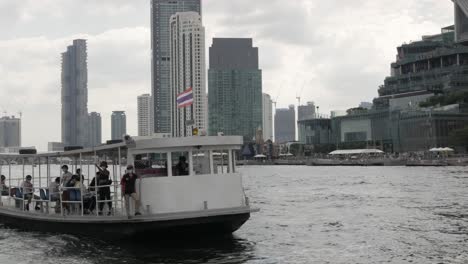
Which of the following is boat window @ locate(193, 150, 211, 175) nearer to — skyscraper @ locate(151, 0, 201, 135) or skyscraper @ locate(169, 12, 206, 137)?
skyscraper @ locate(151, 0, 201, 135)

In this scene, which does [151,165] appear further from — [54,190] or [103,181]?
[54,190]

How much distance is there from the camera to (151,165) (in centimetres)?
2245

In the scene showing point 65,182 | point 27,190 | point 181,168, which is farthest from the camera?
point 27,190

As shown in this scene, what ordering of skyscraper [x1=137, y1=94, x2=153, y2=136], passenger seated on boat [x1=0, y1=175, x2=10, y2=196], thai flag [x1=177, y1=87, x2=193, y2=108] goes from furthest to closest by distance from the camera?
skyscraper [x1=137, y1=94, x2=153, y2=136], passenger seated on boat [x1=0, y1=175, x2=10, y2=196], thai flag [x1=177, y1=87, x2=193, y2=108]

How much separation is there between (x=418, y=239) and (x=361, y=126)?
588 feet

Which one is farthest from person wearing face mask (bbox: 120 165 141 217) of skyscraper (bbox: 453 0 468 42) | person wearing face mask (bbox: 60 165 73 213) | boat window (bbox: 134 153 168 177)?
skyscraper (bbox: 453 0 468 42)

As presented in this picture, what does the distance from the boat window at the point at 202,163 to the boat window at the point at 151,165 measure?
1217 millimetres

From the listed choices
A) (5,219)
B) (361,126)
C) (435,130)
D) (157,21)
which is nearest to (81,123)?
(157,21)

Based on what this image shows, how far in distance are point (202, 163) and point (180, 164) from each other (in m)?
1.07

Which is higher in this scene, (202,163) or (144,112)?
(144,112)

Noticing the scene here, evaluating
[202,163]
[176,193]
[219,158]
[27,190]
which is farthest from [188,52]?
[176,193]

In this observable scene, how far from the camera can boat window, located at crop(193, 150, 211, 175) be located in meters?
22.3

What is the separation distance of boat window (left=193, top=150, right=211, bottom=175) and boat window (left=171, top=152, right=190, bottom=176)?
26.4 inches

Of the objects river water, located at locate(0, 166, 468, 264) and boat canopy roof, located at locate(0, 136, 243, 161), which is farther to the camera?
boat canopy roof, located at locate(0, 136, 243, 161)
